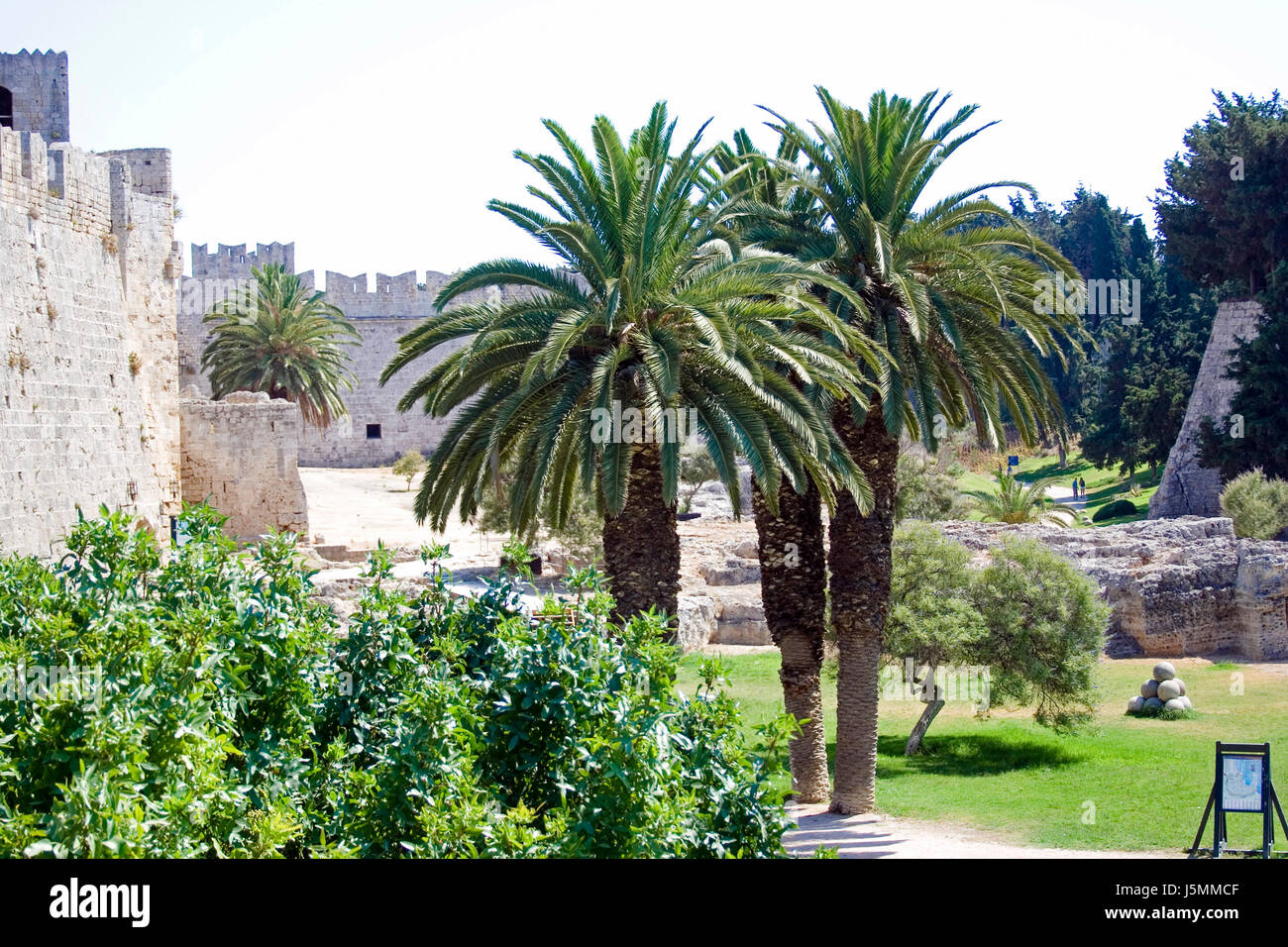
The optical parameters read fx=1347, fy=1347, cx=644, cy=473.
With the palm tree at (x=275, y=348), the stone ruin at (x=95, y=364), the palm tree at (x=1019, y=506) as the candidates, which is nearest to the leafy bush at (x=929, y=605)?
the stone ruin at (x=95, y=364)

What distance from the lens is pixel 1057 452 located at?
57.6 meters

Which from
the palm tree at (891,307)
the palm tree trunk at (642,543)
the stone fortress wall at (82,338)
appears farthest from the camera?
the stone fortress wall at (82,338)

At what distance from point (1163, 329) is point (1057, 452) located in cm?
1119

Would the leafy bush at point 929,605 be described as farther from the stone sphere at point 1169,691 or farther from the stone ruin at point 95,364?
the stone ruin at point 95,364

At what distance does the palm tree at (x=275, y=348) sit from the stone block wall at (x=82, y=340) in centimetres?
1250

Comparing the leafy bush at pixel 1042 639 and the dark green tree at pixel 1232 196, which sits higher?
the dark green tree at pixel 1232 196

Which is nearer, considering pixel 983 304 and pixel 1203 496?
pixel 983 304

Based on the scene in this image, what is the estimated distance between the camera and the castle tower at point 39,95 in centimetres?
2320

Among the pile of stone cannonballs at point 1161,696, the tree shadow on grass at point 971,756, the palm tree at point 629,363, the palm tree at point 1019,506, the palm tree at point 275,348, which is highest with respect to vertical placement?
the palm tree at point 275,348

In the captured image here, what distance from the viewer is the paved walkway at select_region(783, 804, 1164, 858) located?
12.1 meters

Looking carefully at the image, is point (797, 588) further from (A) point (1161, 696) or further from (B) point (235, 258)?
(B) point (235, 258)

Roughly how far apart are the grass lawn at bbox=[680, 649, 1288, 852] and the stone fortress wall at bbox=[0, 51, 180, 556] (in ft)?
28.1
